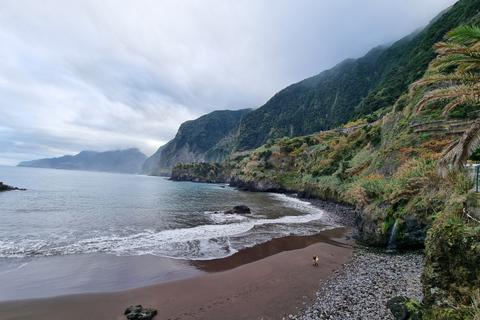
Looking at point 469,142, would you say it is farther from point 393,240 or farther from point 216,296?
point 216,296

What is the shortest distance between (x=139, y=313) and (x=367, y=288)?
26.5 ft

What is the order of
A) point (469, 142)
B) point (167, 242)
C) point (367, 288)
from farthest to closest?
1. point (167, 242)
2. point (367, 288)
3. point (469, 142)

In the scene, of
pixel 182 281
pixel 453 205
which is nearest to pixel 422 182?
pixel 453 205

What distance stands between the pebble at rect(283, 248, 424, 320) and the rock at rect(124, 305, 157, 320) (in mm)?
4586

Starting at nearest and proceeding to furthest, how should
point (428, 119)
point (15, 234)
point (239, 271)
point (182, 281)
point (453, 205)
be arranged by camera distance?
1. point (453, 205)
2. point (182, 281)
3. point (239, 271)
4. point (15, 234)
5. point (428, 119)

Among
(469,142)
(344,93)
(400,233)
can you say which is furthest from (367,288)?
(344,93)

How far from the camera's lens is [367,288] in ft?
24.2

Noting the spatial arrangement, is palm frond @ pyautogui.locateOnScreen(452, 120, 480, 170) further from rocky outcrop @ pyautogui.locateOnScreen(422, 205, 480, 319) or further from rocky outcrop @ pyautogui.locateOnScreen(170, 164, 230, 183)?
rocky outcrop @ pyautogui.locateOnScreen(170, 164, 230, 183)

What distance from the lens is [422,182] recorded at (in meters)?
10.8

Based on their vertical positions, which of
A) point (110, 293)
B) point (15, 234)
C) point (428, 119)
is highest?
point (428, 119)

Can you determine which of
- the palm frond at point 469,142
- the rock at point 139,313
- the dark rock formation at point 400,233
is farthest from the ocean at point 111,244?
the palm frond at point 469,142

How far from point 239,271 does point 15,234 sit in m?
16.6

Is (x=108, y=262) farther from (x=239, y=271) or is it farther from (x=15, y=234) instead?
(x=15, y=234)

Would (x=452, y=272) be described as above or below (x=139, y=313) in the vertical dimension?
above
